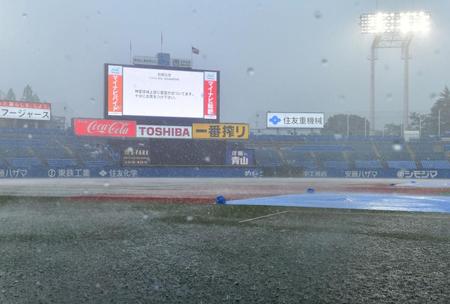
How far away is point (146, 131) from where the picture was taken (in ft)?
118

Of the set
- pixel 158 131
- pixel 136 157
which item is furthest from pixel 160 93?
pixel 136 157

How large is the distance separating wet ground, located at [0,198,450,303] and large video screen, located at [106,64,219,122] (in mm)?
27952

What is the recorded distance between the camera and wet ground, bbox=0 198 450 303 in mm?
3336

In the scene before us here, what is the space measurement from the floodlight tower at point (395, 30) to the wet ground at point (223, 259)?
156 ft

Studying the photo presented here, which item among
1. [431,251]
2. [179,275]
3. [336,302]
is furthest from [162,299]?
[431,251]

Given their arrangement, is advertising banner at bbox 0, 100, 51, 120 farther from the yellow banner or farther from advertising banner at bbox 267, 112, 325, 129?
advertising banner at bbox 267, 112, 325, 129

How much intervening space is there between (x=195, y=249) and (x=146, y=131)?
31913mm

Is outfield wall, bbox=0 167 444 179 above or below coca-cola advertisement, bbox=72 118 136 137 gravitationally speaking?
below

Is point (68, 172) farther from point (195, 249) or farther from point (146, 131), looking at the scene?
point (195, 249)

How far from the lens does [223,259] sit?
4527 millimetres

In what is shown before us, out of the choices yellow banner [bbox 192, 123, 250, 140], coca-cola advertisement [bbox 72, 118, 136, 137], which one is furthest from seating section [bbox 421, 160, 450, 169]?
coca-cola advertisement [bbox 72, 118, 136, 137]

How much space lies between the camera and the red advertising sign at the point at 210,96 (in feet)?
120

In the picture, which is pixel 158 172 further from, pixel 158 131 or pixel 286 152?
pixel 286 152

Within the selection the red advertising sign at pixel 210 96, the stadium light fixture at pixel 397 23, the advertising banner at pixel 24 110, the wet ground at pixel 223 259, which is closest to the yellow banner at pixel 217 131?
the red advertising sign at pixel 210 96
